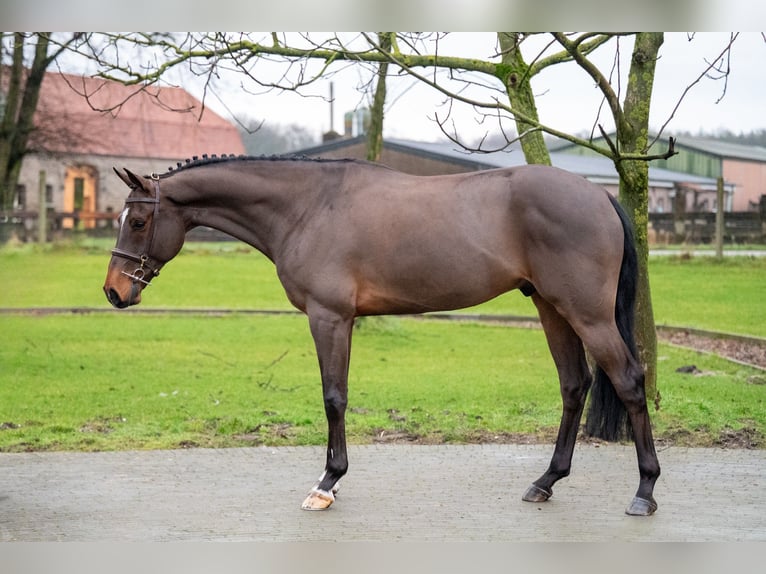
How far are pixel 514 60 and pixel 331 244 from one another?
300 cm

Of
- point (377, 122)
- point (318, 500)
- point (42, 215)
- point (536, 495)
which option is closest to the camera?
point (318, 500)

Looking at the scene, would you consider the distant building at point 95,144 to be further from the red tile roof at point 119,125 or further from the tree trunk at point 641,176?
the tree trunk at point 641,176

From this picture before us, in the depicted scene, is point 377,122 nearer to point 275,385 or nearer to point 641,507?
point 275,385

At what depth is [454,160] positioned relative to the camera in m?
8.38

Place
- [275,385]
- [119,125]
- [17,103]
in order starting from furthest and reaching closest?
1. [17,103]
2. [119,125]
3. [275,385]

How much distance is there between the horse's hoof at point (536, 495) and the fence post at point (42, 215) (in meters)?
8.66

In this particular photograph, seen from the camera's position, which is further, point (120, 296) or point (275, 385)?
point (275, 385)

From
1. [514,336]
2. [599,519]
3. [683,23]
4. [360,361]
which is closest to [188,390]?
[360,361]

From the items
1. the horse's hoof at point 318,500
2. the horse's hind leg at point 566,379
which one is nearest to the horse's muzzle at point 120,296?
the horse's hoof at point 318,500

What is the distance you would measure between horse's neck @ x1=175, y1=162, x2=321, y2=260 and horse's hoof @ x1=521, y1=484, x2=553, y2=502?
6.52ft

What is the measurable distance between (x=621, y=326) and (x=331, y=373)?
5.28 feet

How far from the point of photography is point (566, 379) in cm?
540

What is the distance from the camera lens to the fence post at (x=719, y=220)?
9.36 meters

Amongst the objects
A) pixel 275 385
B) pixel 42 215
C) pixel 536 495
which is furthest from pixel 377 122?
pixel 536 495
